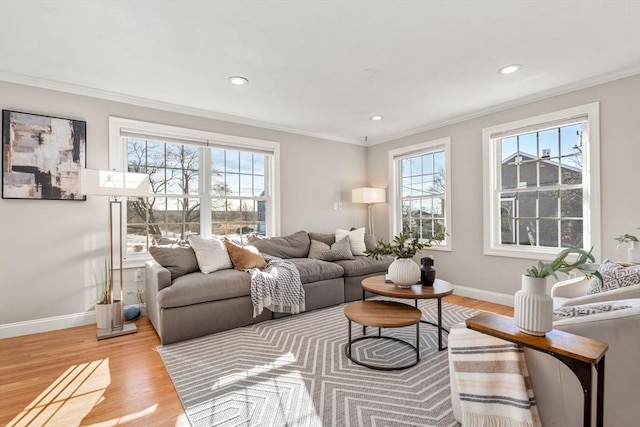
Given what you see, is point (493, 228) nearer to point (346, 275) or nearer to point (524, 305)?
point (346, 275)

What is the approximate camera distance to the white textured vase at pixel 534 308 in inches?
49.2

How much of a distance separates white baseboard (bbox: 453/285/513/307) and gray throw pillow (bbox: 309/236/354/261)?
5.28ft

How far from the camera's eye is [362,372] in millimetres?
2188

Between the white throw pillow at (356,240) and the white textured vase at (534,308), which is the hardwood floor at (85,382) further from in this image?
the white throw pillow at (356,240)

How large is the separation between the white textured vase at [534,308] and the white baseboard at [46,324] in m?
3.90

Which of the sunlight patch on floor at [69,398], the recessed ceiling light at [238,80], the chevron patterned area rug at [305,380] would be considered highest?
the recessed ceiling light at [238,80]

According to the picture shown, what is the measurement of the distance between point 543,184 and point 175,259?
419 centimetres

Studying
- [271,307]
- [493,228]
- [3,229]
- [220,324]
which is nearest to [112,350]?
[220,324]

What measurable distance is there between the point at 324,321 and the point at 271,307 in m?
0.58

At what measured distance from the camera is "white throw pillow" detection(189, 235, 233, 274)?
3241 millimetres

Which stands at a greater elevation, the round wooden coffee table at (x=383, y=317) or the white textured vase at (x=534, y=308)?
the white textured vase at (x=534, y=308)

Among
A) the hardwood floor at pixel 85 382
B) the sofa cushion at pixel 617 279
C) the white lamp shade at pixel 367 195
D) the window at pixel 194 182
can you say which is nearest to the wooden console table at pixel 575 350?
the sofa cushion at pixel 617 279

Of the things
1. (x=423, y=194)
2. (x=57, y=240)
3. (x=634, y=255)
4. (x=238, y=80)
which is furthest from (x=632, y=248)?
(x=57, y=240)

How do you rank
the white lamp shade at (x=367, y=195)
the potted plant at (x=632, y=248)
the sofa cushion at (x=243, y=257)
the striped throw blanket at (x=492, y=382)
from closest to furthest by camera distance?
the striped throw blanket at (x=492, y=382)
the potted plant at (x=632, y=248)
the sofa cushion at (x=243, y=257)
the white lamp shade at (x=367, y=195)
